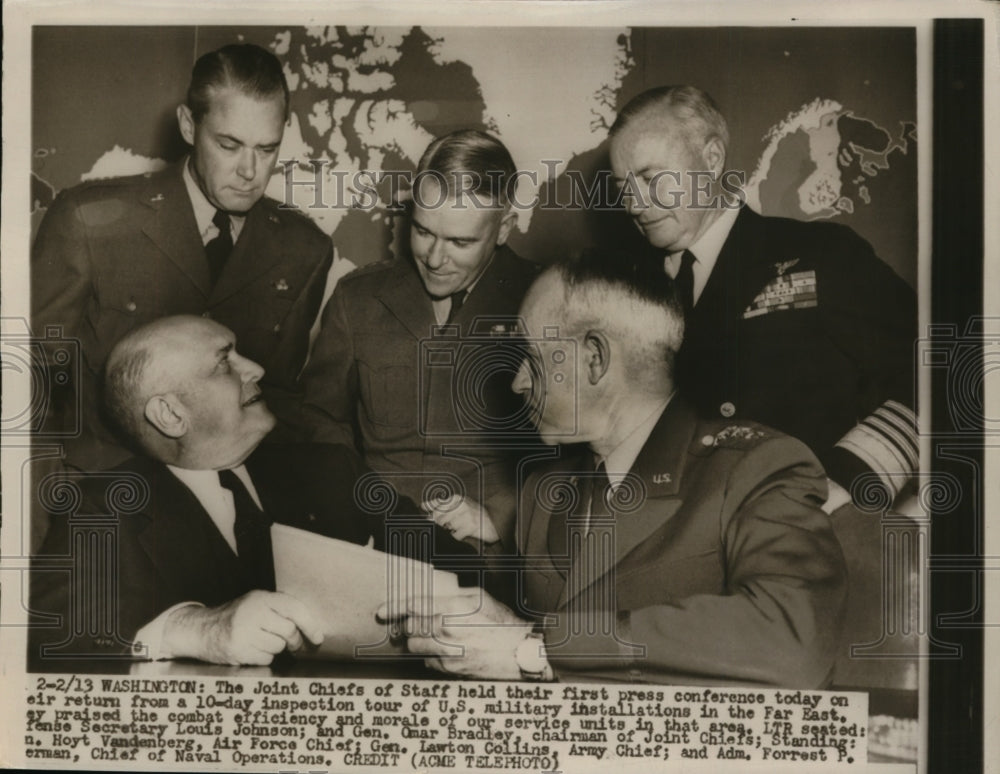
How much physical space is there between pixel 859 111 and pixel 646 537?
1.76 meters

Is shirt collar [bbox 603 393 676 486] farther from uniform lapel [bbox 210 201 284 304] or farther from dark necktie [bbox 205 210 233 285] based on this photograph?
dark necktie [bbox 205 210 233 285]

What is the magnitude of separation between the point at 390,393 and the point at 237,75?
1.31 m

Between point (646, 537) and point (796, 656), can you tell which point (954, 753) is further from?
point (646, 537)

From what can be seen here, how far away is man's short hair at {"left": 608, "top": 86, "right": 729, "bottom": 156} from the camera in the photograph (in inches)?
143

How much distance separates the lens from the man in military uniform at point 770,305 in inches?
141

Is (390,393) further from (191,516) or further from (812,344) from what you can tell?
(812,344)

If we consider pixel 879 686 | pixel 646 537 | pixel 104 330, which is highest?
pixel 104 330

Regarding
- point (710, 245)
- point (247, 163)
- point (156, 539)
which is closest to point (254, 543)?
point (156, 539)

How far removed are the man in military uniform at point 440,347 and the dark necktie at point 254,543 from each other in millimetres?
370

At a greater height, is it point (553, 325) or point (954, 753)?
point (553, 325)

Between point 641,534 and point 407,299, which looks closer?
point 641,534

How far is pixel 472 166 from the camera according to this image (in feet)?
12.0

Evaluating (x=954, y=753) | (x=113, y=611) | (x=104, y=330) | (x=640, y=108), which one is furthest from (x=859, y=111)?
(x=113, y=611)

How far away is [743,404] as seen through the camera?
3.58 meters
